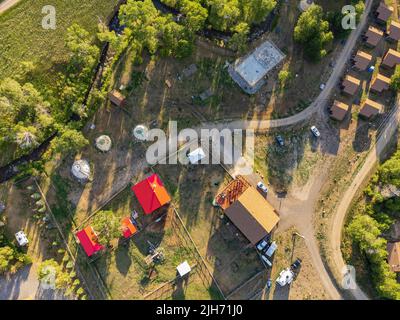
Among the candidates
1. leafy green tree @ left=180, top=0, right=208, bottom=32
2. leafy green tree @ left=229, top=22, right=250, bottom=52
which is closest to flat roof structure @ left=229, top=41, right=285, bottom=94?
leafy green tree @ left=229, top=22, right=250, bottom=52

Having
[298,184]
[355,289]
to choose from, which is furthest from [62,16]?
[355,289]

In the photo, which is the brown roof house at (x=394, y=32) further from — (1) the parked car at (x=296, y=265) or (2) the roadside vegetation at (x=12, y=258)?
(2) the roadside vegetation at (x=12, y=258)

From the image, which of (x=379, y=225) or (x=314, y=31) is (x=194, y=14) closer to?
(x=314, y=31)

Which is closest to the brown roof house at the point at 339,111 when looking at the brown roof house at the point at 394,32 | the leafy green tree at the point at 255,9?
the brown roof house at the point at 394,32

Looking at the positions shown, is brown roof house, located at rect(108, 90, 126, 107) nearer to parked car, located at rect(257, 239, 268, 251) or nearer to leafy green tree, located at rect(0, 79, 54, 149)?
leafy green tree, located at rect(0, 79, 54, 149)

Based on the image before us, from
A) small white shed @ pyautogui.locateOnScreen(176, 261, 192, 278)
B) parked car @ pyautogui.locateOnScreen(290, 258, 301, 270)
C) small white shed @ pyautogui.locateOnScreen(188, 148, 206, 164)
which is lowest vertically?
parked car @ pyautogui.locateOnScreen(290, 258, 301, 270)

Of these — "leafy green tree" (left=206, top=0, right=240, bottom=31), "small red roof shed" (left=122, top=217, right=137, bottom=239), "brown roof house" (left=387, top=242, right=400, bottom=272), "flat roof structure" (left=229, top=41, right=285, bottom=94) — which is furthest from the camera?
"flat roof structure" (left=229, top=41, right=285, bottom=94)

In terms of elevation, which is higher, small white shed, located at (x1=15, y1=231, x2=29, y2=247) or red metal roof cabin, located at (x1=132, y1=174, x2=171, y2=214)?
red metal roof cabin, located at (x1=132, y1=174, x2=171, y2=214)

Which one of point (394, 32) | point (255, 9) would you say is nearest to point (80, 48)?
point (255, 9)
